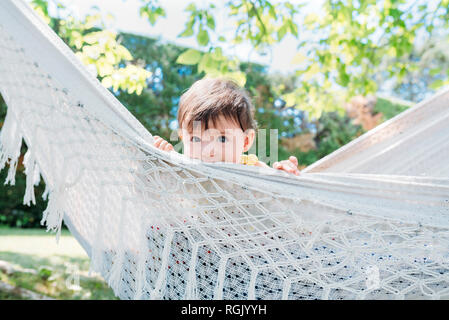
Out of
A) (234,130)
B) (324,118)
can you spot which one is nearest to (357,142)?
(234,130)

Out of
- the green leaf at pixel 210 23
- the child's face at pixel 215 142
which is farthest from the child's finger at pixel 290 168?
the green leaf at pixel 210 23

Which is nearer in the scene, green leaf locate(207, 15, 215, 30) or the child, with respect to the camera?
the child

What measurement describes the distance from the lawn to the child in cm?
109

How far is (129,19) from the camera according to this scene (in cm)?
489

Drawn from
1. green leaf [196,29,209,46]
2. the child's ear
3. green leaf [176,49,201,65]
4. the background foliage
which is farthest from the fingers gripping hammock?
green leaf [196,29,209,46]

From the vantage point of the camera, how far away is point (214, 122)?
1313mm

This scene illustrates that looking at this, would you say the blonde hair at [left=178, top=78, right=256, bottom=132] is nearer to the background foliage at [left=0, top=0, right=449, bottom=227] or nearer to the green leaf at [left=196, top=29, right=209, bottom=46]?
the background foliage at [left=0, top=0, right=449, bottom=227]

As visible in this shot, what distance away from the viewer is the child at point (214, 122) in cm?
129

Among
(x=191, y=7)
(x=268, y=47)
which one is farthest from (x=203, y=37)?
(x=268, y=47)

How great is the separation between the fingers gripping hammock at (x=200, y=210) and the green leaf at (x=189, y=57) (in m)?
0.94

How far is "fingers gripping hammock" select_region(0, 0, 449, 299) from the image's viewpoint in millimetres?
978

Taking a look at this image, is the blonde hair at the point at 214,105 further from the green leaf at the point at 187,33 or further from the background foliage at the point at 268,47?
the green leaf at the point at 187,33

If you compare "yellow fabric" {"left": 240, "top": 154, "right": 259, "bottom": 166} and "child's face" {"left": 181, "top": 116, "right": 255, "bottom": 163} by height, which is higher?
"child's face" {"left": 181, "top": 116, "right": 255, "bottom": 163}
